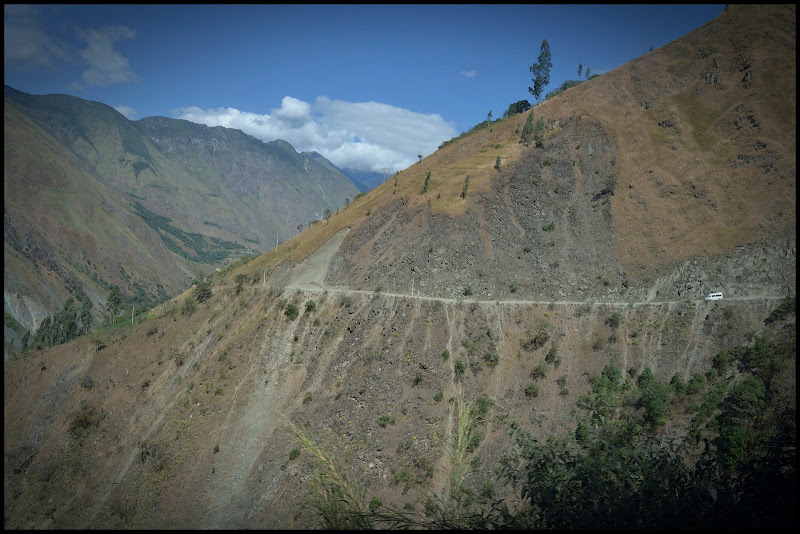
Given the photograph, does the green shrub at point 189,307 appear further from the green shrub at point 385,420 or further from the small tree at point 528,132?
the small tree at point 528,132

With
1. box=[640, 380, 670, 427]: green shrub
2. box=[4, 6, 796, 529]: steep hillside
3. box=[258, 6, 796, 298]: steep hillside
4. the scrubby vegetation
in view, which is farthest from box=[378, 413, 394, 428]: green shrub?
the scrubby vegetation

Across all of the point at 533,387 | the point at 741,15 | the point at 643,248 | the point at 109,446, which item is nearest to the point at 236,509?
the point at 109,446

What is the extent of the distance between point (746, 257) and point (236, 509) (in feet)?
142

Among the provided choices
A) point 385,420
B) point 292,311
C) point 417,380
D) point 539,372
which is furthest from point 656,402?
point 292,311

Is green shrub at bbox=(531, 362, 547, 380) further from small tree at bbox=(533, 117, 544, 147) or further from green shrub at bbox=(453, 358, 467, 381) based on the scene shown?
small tree at bbox=(533, 117, 544, 147)


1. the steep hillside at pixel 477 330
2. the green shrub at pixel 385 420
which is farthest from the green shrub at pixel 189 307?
the green shrub at pixel 385 420

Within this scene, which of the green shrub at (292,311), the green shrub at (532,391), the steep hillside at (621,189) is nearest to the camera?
the green shrub at (532,391)

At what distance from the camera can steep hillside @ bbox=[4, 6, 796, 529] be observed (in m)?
29.0

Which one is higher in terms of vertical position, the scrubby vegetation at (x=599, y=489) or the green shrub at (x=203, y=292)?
the scrubby vegetation at (x=599, y=489)

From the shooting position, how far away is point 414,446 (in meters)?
28.7

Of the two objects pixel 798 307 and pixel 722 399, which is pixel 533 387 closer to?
pixel 722 399

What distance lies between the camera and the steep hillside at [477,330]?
29.0 metres

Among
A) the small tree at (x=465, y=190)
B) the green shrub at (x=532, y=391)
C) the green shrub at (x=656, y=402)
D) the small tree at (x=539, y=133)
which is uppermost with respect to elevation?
the small tree at (x=539, y=133)

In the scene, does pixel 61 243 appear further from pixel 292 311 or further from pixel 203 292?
pixel 292 311
